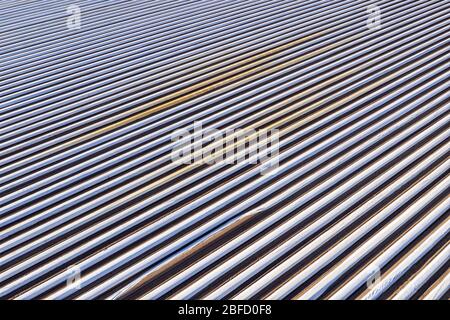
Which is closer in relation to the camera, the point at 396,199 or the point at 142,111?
the point at 396,199

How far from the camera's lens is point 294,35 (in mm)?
9430

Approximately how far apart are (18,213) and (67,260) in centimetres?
116

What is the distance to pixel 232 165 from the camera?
6.13 m

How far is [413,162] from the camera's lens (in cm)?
590

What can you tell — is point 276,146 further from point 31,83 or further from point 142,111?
point 31,83

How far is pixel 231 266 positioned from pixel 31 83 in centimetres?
588

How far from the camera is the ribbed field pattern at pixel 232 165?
15.6 feet

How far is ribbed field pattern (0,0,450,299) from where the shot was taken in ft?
15.6

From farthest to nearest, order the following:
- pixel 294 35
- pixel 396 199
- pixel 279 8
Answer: pixel 279 8 < pixel 294 35 < pixel 396 199
